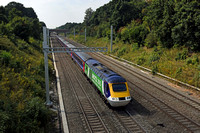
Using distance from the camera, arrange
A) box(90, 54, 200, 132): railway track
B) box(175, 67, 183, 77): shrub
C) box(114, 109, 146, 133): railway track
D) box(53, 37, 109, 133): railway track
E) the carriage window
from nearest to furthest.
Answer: box(114, 109, 146, 133): railway track, box(53, 37, 109, 133): railway track, box(90, 54, 200, 132): railway track, the carriage window, box(175, 67, 183, 77): shrub

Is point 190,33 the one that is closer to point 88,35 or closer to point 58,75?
point 58,75

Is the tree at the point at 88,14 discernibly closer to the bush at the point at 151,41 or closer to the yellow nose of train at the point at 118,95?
the bush at the point at 151,41

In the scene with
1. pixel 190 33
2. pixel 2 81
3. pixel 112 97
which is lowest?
pixel 112 97

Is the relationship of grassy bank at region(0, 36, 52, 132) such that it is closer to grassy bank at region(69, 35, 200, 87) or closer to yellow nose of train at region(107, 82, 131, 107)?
yellow nose of train at region(107, 82, 131, 107)

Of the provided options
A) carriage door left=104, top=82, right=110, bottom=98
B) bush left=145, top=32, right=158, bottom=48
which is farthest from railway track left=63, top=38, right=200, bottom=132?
bush left=145, top=32, right=158, bottom=48

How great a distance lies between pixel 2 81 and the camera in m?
14.4

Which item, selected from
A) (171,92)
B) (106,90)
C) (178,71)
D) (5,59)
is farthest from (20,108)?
(178,71)

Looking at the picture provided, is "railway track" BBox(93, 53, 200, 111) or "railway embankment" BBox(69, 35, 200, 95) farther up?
"railway embankment" BBox(69, 35, 200, 95)

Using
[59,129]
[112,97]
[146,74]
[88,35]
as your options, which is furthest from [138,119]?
[88,35]

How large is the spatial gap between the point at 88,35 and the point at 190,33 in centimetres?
7308

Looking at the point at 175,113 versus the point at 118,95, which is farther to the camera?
the point at 175,113

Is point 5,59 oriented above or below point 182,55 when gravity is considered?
below

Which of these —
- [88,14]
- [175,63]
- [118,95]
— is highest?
[88,14]

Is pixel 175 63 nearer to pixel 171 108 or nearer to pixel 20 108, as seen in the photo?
pixel 171 108
